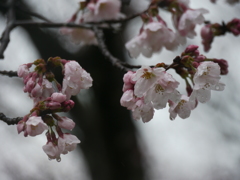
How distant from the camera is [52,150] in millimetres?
1062

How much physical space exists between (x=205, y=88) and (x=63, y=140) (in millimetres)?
504

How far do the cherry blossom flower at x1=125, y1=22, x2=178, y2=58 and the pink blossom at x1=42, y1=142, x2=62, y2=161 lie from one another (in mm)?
742

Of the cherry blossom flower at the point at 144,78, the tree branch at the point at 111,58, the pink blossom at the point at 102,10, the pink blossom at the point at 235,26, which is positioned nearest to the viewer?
the cherry blossom flower at the point at 144,78

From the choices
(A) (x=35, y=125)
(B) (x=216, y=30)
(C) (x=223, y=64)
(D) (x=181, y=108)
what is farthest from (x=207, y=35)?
(A) (x=35, y=125)

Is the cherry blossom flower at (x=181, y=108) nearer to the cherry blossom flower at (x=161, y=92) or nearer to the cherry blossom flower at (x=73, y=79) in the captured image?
the cherry blossom flower at (x=161, y=92)

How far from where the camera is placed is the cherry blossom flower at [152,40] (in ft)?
5.13

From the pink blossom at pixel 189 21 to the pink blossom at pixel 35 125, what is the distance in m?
1.00

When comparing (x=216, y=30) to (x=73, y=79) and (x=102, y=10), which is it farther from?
(x=73, y=79)

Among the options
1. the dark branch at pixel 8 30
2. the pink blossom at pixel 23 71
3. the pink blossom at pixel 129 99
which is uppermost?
the dark branch at pixel 8 30

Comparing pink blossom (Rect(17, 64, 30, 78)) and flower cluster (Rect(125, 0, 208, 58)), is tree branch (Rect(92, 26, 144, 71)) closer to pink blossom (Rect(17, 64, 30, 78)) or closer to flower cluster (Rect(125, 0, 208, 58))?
flower cluster (Rect(125, 0, 208, 58))

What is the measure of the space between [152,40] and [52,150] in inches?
32.8

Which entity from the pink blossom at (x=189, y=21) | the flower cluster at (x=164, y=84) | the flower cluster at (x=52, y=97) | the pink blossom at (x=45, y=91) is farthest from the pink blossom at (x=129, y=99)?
the pink blossom at (x=189, y=21)

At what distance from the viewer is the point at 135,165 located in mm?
3098

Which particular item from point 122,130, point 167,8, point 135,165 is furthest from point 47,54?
point 167,8
